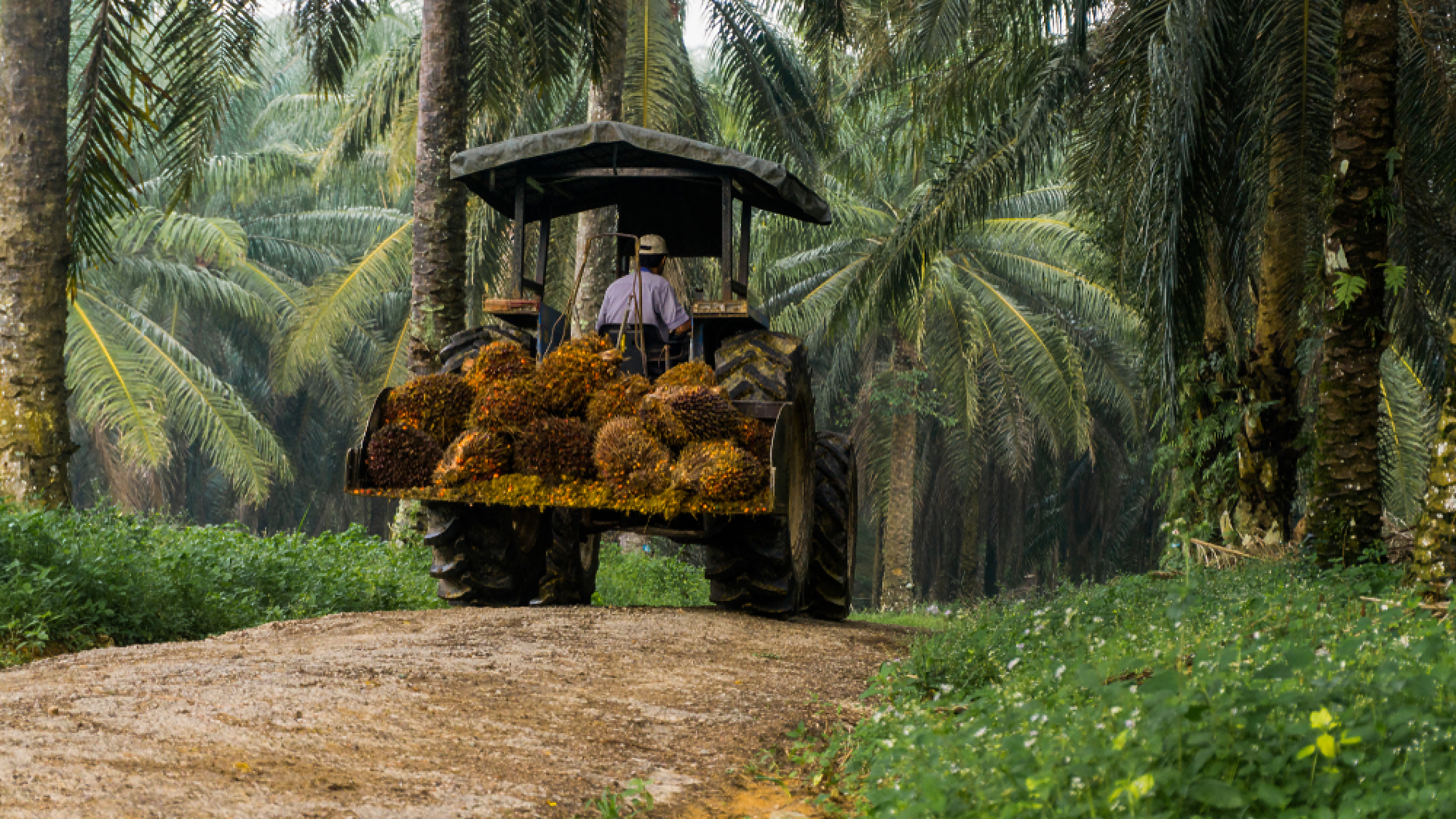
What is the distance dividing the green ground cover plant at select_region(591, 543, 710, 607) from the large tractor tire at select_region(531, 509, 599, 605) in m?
1.92

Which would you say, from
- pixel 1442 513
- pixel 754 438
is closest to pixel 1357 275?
pixel 1442 513

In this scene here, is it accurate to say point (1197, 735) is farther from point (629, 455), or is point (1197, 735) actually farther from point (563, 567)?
point (563, 567)

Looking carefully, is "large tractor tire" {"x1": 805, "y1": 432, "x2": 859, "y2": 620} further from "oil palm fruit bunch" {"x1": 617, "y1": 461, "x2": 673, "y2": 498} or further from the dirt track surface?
"oil palm fruit bunch" {"x1": 617, "y1": 461, "x2": 673, "y2": 498}

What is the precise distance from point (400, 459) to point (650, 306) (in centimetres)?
200

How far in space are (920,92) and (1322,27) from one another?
6834mm

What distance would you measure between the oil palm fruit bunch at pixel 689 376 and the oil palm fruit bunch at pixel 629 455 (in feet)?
1.40

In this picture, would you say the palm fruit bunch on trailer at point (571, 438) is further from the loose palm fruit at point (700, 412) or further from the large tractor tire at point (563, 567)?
the large tractor tire at point (563, 567)

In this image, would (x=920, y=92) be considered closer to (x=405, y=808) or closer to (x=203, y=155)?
(x=203, y=155)

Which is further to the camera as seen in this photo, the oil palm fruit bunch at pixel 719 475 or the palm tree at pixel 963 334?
the palm tree at pixel 963 334

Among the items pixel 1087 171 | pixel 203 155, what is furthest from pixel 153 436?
pixel 1087 171

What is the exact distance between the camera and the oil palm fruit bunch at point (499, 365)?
23.0 ft

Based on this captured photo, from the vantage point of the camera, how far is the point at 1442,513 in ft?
20.2

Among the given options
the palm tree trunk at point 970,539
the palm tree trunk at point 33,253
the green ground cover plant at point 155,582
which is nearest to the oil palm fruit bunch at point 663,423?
the green ground cover plant at point 155,582

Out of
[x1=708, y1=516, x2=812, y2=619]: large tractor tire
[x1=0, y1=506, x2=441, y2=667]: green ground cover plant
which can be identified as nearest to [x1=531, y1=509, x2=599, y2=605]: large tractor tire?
[x1=0, y1=506, x2=441, y2=667]: green ground cover plant
